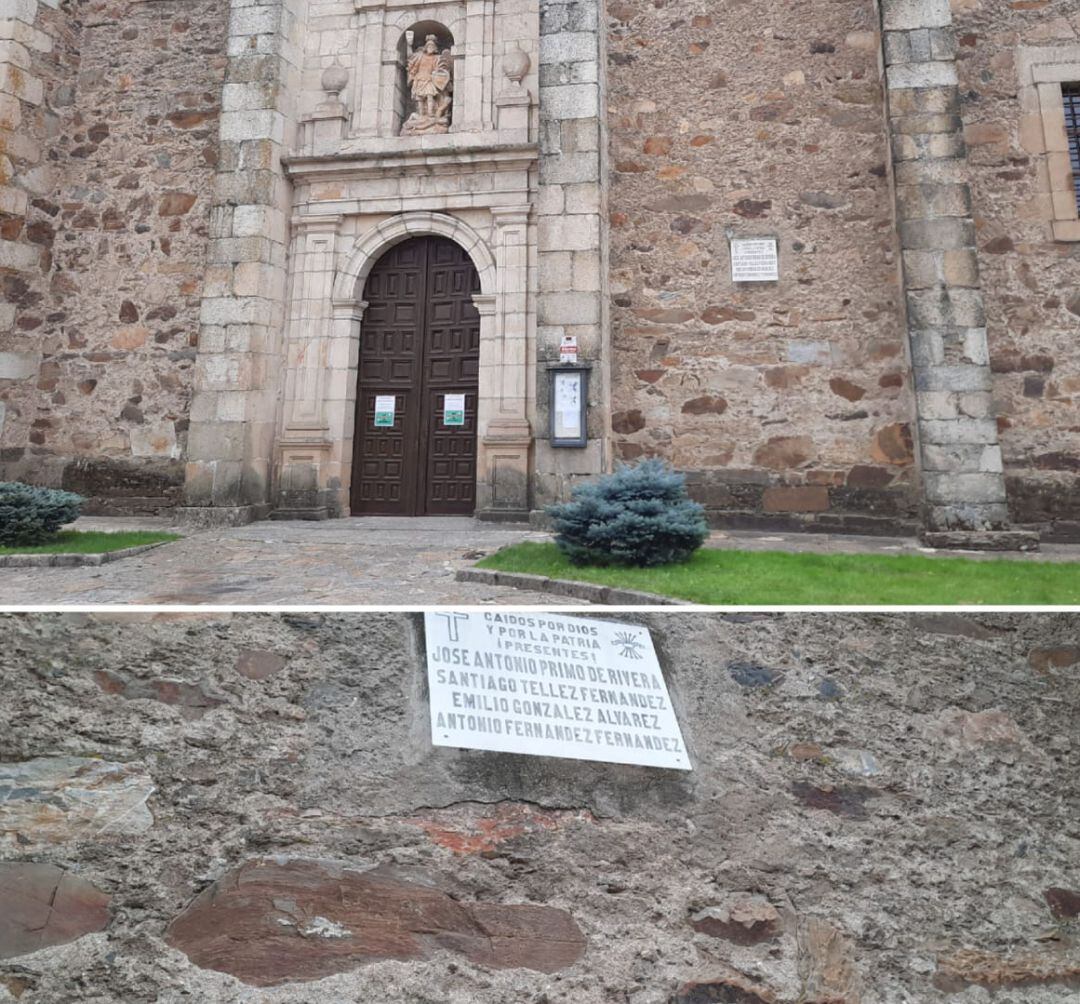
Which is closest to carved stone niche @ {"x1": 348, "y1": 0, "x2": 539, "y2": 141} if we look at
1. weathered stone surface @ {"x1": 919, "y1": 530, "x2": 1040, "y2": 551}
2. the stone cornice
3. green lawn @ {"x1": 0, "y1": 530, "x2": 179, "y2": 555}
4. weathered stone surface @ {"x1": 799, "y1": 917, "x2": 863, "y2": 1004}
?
the stone cornice

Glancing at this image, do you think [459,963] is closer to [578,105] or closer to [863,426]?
[863,426]

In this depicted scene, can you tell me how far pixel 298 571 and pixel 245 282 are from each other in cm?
425

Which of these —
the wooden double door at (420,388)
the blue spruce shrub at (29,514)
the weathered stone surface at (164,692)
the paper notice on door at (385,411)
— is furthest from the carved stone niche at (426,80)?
the weathered stone surface at (164,692)

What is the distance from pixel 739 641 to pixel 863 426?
20.5 feet

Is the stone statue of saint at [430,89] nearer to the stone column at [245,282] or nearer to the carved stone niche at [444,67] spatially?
the carved stone niche at [444,67]

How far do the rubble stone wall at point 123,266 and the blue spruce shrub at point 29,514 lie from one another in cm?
272

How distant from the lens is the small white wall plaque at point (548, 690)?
2311 mm

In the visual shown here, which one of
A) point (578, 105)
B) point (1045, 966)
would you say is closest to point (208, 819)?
point (1045, 966)

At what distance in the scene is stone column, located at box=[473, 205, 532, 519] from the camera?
324 inches

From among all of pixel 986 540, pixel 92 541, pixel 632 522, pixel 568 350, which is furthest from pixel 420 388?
pixel 986 540

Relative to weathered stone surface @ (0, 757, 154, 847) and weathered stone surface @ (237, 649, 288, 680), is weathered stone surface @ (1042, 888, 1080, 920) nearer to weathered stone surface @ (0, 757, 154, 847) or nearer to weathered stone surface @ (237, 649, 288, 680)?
weathered stone surface @ (237, 649, 288, 680)

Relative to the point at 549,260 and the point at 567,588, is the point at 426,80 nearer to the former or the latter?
the point at 549,260

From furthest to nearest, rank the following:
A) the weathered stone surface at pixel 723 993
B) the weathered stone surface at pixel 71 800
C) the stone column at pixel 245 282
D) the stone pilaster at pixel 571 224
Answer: the stone column at pixel 245 282
the stone pilaster at pixel 571 224
the weathered stone surface at pixel 71 800
the weathered stone surface at pixel 723 993

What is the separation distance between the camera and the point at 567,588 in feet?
16.1
